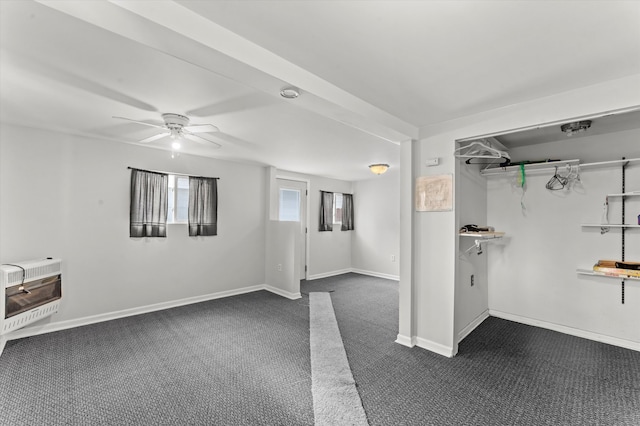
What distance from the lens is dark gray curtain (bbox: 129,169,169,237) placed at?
407 cm

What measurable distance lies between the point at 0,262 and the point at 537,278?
6.36 m

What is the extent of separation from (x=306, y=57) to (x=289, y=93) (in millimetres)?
260

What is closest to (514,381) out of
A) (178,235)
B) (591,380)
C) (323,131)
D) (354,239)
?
(591,380)

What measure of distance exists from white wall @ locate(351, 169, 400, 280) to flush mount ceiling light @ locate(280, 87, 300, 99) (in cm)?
443

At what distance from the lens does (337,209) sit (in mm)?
7125

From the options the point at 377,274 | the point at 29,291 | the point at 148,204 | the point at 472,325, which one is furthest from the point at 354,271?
the point at 29,291

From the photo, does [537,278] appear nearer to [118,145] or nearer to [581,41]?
[581,41]

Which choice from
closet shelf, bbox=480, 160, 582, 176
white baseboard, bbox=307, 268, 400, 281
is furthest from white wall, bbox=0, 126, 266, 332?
closet shelf, bbox=480, 160, 582, 176

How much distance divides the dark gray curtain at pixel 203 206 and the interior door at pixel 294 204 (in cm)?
140

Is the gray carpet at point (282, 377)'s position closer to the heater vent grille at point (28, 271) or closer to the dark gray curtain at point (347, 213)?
the heater vent grille at point (28, 271)

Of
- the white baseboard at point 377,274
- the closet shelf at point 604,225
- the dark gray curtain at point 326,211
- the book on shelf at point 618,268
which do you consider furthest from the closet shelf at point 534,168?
the dark gray curtain at point 326,211

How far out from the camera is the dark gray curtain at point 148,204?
407 cm

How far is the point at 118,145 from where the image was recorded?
13.0ft

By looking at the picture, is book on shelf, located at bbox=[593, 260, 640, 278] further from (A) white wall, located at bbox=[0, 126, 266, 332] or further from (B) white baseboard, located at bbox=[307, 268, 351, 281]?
(A) white wall, located at bbox=[0, 126, 266, 332]
